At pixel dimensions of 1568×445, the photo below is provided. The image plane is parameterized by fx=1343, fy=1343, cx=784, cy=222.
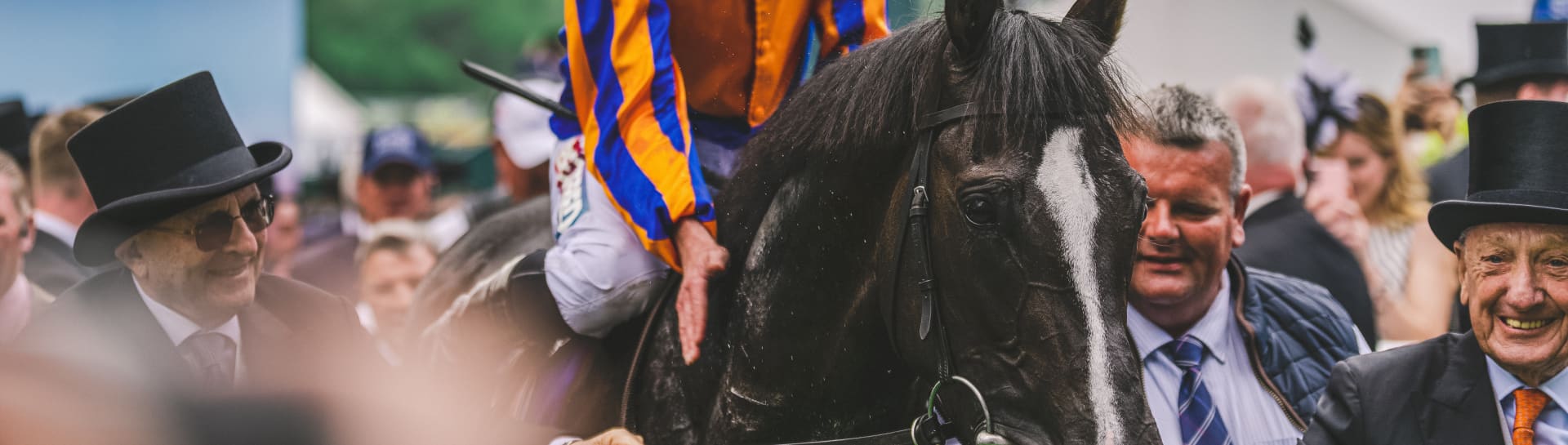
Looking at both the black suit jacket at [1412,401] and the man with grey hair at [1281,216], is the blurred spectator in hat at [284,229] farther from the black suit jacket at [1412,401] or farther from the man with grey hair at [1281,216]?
the black suit jacket at [1412,401]

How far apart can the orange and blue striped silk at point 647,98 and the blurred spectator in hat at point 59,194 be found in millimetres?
2691

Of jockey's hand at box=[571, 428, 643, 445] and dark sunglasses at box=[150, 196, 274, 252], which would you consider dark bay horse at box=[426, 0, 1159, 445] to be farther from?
dark sunglasses at box=[150, 196, 274, 252]

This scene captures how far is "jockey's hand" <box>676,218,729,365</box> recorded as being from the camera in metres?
2.77

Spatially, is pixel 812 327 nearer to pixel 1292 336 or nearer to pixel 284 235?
pixel 1292 336

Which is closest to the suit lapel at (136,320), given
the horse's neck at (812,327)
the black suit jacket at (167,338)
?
the black suit jacket at (167,338)

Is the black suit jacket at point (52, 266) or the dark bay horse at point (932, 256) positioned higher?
the dark bay horse at point (932, 256)

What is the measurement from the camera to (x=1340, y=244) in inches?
201

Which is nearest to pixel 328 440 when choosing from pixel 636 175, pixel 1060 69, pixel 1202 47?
pixel 636 175

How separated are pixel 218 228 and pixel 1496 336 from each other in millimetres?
2681

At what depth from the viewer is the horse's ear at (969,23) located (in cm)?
242

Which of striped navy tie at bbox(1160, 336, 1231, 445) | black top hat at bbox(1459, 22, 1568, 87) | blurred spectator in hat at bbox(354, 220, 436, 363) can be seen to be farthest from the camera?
blurred spectator in hat at bbox(354, 220, 436, 363)

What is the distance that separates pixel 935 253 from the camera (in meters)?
2.47

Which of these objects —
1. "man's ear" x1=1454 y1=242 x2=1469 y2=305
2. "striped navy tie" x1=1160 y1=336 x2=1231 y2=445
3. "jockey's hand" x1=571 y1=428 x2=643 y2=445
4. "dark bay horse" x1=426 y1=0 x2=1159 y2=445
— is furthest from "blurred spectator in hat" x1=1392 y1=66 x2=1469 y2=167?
"jockey's hand" x1=571 y1=428 x2=643 y2=445

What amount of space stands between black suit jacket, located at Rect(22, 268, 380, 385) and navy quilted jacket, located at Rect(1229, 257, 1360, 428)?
2.13 meters
